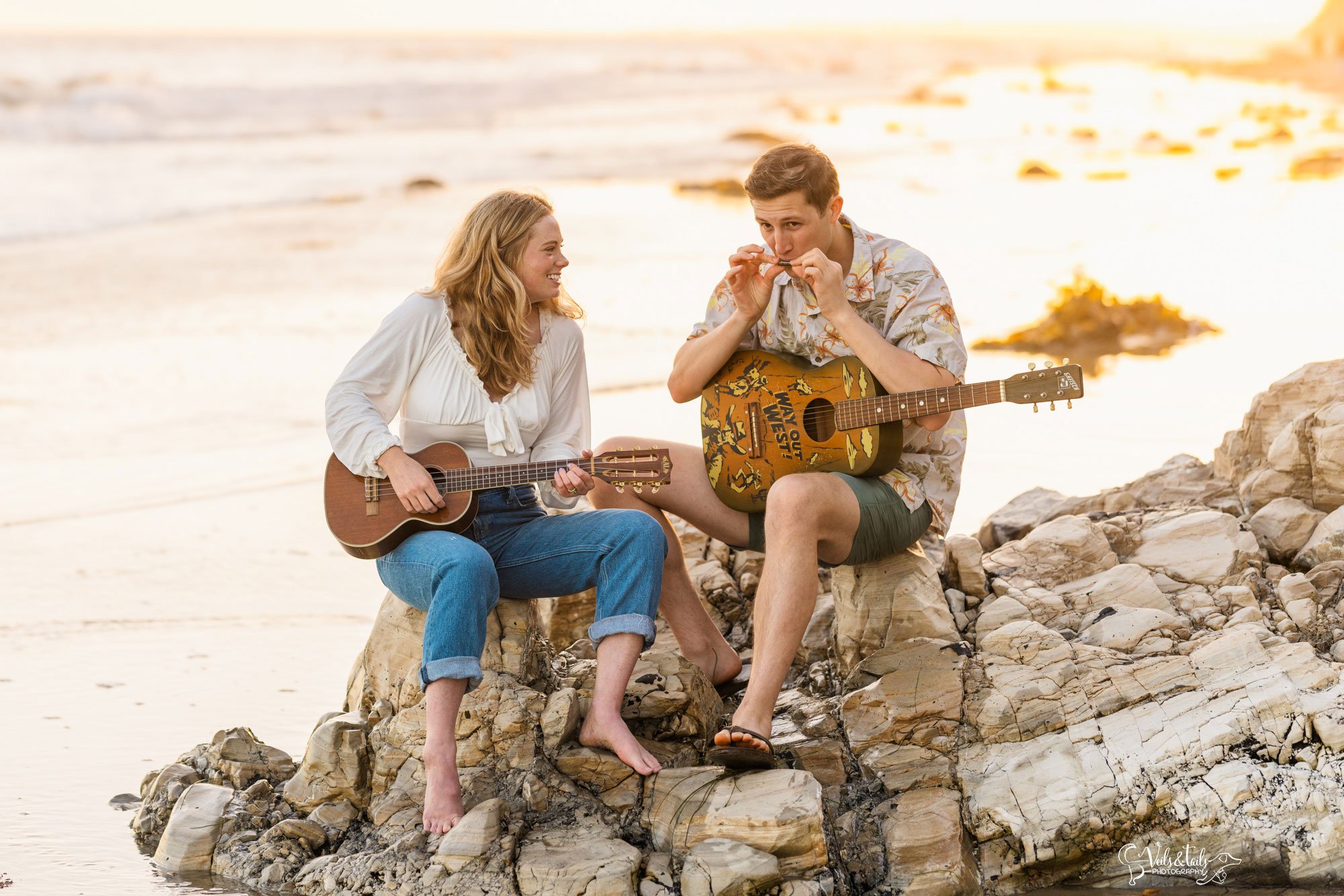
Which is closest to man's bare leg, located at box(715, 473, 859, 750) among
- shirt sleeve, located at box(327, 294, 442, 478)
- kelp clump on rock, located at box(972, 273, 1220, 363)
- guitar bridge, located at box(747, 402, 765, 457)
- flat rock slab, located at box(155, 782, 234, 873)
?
guitar bridge, located at box(747, 402, 765, 457)

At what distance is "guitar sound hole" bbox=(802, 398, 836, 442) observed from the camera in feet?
14.3

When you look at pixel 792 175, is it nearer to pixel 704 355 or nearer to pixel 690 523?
pixel 704 355

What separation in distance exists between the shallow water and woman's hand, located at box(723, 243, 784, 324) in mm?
2150

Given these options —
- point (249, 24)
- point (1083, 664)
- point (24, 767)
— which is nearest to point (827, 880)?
point (1083, 664)

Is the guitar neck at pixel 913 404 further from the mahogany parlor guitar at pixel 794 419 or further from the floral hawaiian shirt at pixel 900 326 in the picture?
the floral hawaiian shirt at pixel 900 326

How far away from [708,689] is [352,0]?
45.6 metres

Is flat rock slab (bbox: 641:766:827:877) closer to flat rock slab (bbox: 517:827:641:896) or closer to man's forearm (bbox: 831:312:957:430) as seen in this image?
flat rock slab (bbox: 517:827:641:896)

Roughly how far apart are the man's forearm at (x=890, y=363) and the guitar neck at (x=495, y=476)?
80 cm

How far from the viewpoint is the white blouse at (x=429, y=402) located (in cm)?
419

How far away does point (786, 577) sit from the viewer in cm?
399

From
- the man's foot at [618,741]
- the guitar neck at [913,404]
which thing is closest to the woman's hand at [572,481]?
the man's foot at [618,741]

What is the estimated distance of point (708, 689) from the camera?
4.36m

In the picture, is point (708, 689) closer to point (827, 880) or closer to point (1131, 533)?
A: point (827, 880)

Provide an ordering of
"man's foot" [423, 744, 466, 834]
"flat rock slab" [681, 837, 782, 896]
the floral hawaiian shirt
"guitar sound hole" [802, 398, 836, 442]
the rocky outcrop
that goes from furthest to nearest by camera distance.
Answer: "guitar sound hole" [802, 398, 836, 442] < the floral hawaiian shirt < "man's foot" [423, 744, 466, 834] < the rocky outcrop < "flat rock slab" [681, 837, 782, 896]
